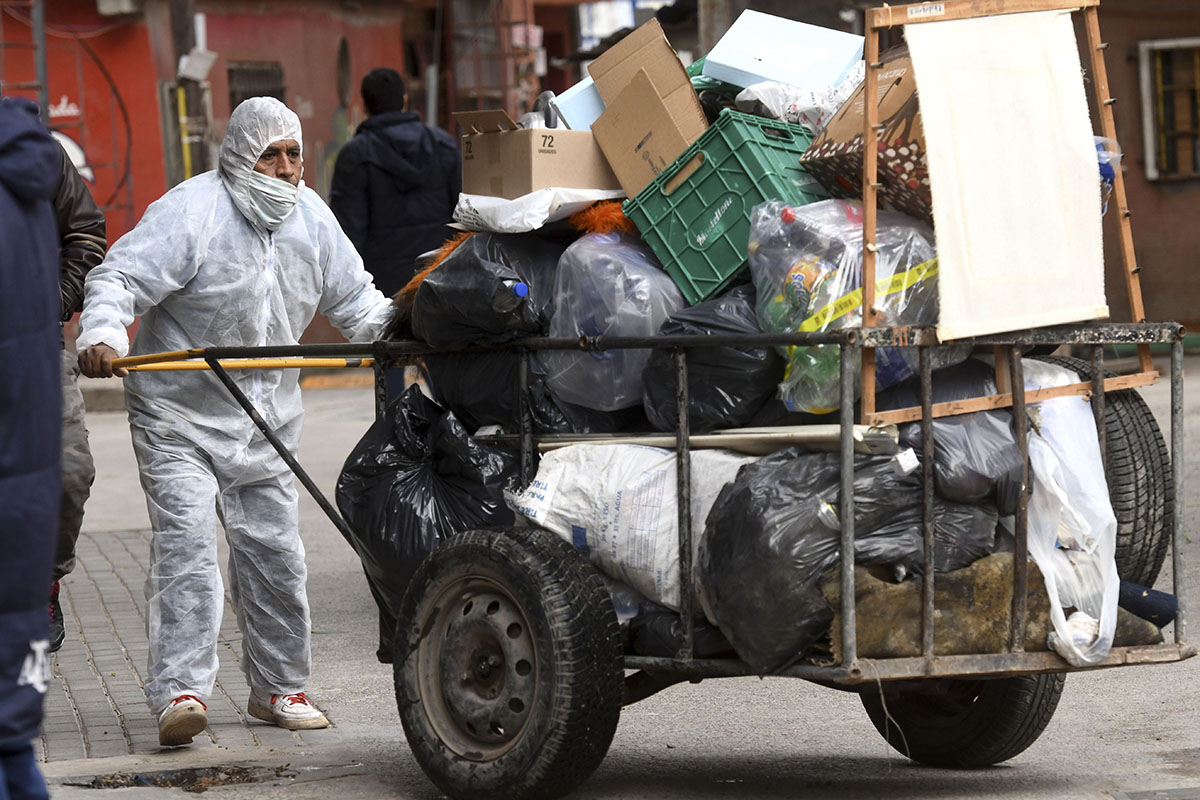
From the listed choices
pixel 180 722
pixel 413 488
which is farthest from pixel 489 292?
pixel 180 722

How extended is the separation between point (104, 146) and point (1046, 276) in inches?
610

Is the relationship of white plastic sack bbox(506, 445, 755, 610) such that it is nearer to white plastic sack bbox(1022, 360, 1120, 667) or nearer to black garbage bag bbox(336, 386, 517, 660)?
black garbage bag bbox(336, 386, 517, 660)

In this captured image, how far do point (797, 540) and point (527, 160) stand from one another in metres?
1.31

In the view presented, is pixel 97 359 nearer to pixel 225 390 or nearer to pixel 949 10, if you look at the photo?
pixel 225 390

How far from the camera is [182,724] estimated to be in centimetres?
524

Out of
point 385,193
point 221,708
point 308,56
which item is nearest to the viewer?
point 221,708

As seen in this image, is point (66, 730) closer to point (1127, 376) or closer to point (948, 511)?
point (948, 511)

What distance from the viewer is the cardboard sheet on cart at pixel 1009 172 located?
4.11 m

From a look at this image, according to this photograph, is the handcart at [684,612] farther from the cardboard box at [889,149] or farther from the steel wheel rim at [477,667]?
the cardboard box at [889,149]

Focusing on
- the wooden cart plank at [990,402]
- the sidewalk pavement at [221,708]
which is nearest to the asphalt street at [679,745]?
the sidewalk pavement at [221,708]

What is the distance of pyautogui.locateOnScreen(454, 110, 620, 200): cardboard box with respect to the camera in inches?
188

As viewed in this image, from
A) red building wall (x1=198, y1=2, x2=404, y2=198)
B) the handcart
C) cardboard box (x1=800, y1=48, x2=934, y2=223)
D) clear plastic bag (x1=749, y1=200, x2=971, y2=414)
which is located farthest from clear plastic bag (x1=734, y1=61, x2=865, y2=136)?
red building wall (x1=198, y1=2, x2=404, y2=198)

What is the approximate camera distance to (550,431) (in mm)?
4746

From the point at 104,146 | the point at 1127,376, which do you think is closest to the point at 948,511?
the point at 1127,376
